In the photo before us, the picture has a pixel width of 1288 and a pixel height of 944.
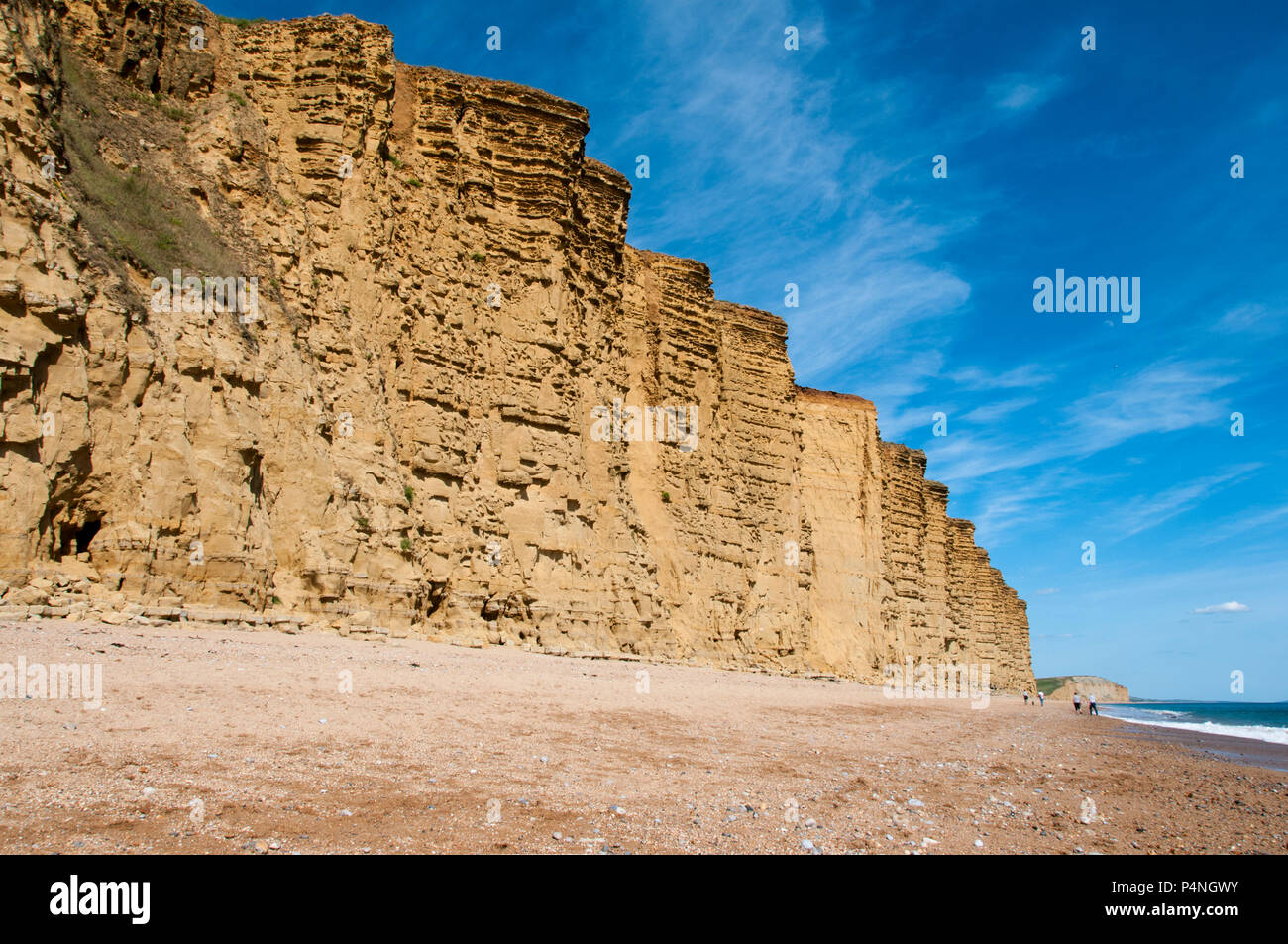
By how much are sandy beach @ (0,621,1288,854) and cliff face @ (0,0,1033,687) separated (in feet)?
9.53

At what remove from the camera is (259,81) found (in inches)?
714

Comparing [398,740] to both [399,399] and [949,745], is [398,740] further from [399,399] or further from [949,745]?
[399,399]

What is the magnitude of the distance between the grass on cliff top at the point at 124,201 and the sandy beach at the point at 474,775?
7040 millimetres

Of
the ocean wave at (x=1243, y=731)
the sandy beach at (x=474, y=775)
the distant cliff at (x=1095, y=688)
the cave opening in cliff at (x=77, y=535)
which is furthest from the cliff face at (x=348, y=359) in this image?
the distant cliff at (x=1095, y=688)

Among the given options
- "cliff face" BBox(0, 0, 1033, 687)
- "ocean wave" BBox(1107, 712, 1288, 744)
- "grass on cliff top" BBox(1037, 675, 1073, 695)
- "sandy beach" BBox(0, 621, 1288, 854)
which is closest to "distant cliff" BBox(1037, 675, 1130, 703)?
"grass on cliff top" BBox(1037, 675, 1073, 695)

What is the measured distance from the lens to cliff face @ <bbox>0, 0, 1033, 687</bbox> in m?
11.3

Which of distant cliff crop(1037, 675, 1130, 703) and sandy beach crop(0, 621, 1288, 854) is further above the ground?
sandy beach crop(0, 621, 1288, 854)

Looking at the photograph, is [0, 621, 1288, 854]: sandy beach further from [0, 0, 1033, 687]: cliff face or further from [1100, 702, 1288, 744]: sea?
[1100, 702, 1288, 744]: sea

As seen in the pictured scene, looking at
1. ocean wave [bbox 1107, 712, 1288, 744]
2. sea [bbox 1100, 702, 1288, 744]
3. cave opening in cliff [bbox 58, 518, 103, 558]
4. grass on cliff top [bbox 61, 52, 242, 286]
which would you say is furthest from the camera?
sea [bbox 1100, 702, 1288, 744]

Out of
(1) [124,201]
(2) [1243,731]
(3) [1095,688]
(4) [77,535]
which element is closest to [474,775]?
(4) [77,535]

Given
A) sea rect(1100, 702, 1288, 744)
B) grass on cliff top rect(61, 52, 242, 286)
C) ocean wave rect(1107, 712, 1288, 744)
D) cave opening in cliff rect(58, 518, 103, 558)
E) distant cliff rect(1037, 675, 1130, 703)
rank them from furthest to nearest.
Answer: distant cliff rect(1037, 675, 1130, 703), sea rect(1100, 702, 1288, 744), ocean wave rect(1107, 712, 1288, 744), grass on cliff top rect(61, 52, 242, 286), cave opening in cliff rect(58, 518, 103, 558)

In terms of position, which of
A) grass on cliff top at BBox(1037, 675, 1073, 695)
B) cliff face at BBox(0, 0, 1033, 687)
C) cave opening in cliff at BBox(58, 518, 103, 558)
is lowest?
grass on cliff top at BBox(1037, 675, 1073, 695)
